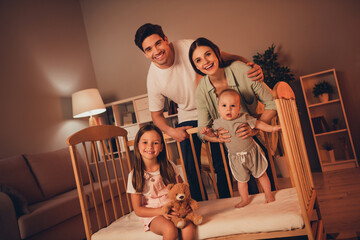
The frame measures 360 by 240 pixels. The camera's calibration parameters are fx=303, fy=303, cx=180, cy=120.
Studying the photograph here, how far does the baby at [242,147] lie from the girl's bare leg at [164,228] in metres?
0.37

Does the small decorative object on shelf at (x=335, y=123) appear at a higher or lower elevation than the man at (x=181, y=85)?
lower

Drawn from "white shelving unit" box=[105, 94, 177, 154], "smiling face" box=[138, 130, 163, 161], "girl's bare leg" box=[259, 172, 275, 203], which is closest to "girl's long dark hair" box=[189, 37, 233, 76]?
"smiling face" box=[138, 130, 163, 161]

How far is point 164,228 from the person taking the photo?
127cm

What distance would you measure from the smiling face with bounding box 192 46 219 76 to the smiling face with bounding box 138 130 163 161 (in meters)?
0.42

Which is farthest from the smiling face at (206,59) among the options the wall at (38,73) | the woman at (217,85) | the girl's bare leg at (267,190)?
the wall at (38,73)

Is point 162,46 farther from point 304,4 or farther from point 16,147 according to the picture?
point 304,4

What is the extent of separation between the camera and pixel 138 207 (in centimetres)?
142

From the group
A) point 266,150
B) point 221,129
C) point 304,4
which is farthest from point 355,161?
point 221,129

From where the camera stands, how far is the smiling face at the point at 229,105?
1.42m

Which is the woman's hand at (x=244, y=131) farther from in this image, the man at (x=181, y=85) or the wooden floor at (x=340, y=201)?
the wooden floor at (x=340, y=201)

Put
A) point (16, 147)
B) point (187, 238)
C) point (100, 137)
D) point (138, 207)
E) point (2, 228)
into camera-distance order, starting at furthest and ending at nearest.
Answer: point (16, 147)
point (2, 228)
point (100, 137)
point (138, 207)
point (187, 238)

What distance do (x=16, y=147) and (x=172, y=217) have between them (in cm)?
249

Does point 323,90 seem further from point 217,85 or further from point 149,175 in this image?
point 149,175

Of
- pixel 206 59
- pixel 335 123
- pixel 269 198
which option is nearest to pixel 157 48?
pixel 206 59
